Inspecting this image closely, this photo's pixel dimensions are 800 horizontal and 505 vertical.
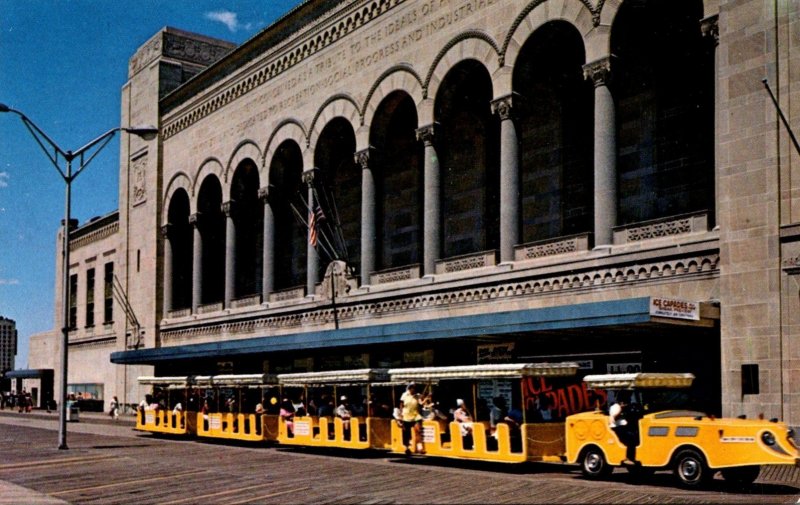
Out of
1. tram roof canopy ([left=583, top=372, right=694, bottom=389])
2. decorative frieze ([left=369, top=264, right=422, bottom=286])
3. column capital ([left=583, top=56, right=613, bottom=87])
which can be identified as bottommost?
tram roof canopy ([left=583, top=372, right=694, bottom=389])

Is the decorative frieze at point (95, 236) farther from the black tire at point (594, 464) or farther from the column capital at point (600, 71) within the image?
the black tire at point (594, 464)

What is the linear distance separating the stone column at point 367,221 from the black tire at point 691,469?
64.5ft

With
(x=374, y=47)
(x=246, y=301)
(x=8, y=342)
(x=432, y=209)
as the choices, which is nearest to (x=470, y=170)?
(x=432, y=209)

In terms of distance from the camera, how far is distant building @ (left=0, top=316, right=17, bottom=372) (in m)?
162

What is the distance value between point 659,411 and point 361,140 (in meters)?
20.4

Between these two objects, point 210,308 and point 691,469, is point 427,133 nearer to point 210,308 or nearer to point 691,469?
point 691,469

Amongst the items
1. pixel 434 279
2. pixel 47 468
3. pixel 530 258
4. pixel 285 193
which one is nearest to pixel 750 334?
pixel 530 258

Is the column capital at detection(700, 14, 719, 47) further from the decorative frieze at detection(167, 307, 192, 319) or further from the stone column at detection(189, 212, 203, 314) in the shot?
the decorative frieze at detection(167, 307, 192, 319)

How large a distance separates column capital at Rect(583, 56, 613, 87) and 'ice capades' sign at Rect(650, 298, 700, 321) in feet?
25.2

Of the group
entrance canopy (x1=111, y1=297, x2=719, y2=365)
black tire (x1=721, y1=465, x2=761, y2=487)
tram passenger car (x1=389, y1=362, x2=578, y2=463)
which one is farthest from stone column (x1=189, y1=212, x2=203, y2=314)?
black tire (x1=721, y1=465, x2=761, y2=487)

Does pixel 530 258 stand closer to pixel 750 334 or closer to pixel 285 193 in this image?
pixel 750 334

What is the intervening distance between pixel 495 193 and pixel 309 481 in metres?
17.9

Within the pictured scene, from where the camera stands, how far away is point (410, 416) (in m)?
24.1

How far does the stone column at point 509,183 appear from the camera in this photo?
29656 millimetres
